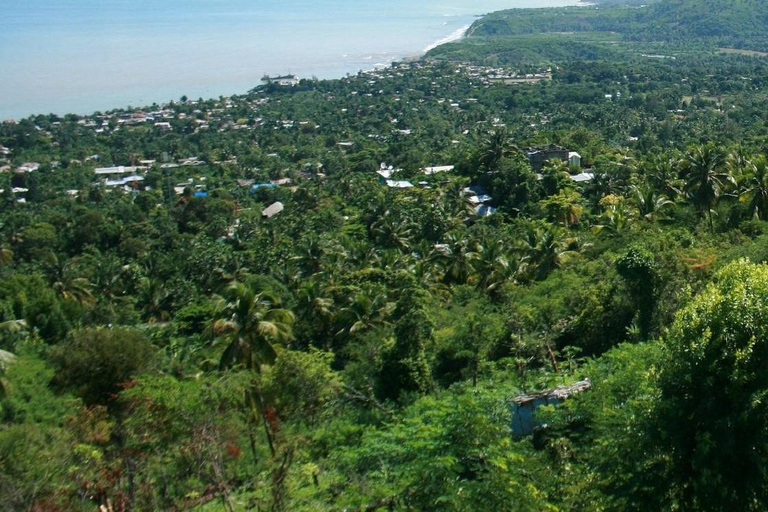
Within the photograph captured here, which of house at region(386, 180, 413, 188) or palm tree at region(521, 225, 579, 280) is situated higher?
palm tree at region(521, 225, 579, 280)

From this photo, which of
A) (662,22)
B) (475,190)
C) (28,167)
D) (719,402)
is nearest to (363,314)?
(719,402)

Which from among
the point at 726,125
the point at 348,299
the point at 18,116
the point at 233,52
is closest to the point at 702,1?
the point at 233,52

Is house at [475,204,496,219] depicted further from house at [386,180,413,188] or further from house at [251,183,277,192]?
house at [251,183,277,192]

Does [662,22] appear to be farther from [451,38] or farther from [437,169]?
[437,169]

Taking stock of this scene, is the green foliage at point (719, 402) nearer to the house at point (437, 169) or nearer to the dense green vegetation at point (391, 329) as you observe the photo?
the dense green vegetation at point (391, 329)

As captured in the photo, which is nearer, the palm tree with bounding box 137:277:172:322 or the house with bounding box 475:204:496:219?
the palm tree with bounding box 137:277:172:322

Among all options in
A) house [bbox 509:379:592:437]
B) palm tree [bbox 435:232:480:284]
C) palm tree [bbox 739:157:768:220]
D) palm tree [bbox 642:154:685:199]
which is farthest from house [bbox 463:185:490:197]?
house [bbox 509:379:592:437]

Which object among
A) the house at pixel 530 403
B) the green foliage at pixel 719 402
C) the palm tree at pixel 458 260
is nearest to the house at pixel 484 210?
the palm tree at pixel 458 260
